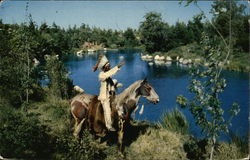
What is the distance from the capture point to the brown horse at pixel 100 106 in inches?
305

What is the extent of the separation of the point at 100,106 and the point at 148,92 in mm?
1418

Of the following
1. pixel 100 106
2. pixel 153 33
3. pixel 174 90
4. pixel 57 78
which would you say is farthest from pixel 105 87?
pixel 153 33

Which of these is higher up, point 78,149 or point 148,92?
point 148,92

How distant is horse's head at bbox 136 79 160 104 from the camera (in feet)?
25.2

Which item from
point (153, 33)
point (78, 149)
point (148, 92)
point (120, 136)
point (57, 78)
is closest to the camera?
point (78, 149)

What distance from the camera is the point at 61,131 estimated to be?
9.10 m

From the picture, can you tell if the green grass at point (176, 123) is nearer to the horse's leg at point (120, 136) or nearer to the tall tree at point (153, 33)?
the horse's leg at point (120, 136)

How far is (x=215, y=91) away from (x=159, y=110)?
35.4 ft

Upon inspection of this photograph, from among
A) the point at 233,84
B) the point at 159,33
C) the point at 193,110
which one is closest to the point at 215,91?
the point at 193,110

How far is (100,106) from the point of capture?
7.89m

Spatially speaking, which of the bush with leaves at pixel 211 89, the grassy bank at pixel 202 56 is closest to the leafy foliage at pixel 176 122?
the grassy bank at pixel 202 56

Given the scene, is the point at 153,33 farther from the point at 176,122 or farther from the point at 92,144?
the point at 92,144

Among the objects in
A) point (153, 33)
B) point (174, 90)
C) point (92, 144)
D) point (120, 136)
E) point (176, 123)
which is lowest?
point (174, 90)

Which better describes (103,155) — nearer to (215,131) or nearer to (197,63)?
(215,131)
